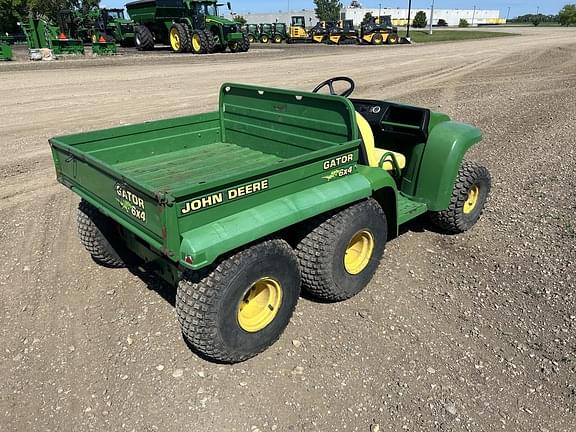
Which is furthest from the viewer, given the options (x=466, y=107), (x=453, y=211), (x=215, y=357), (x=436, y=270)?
(x=466, y=107)

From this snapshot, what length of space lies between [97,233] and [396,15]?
366ft

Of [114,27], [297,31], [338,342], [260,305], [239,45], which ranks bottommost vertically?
[338,342]

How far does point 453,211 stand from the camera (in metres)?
4.27

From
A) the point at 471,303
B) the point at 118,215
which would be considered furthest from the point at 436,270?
the point at 118,215

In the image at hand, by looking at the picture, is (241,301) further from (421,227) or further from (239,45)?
(239,45)

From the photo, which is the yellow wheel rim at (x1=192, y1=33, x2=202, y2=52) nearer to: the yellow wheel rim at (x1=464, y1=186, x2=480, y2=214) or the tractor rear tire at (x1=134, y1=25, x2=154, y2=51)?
the tractor rear tire at (x1=134, y1=25, x2=154, y2=51)

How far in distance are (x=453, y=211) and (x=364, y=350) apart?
1845mm

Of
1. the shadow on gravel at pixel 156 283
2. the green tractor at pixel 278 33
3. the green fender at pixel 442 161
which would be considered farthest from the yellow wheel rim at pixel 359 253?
the green tractor at pixel 278 33

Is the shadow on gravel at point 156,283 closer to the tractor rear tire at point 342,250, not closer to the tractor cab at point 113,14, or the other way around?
the tractor rear tire at point 342,250

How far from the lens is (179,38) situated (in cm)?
2164

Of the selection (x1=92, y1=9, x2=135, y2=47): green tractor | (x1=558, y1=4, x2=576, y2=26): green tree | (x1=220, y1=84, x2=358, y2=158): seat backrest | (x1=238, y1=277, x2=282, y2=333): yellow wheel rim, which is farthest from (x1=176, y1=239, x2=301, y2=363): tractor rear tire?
(x1=558, y1=4, x2=576, y2=26): green tree

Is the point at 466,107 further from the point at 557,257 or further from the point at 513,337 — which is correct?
the point at 513,337

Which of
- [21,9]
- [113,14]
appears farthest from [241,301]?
[21,9]

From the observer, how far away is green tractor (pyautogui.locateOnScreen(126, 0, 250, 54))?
2142cm
